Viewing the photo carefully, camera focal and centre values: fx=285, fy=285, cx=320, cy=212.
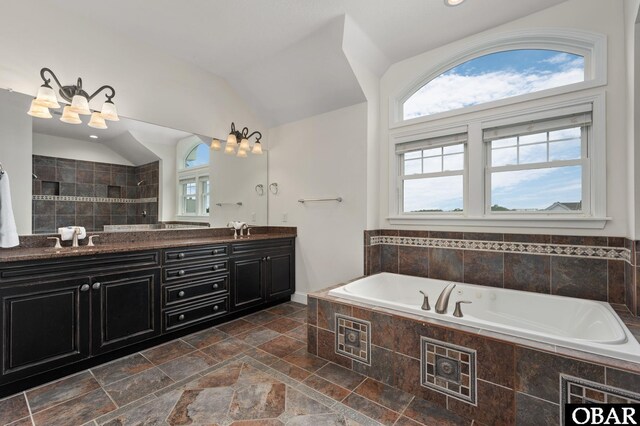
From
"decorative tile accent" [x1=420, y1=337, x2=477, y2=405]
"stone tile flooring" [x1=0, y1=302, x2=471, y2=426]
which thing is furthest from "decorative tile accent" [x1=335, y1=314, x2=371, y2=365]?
"decorative tile accent" [x1=420, y1=337, x2=477, y2=405]

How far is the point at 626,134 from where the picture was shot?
211 cm

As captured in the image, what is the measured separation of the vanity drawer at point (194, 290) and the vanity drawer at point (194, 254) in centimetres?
22

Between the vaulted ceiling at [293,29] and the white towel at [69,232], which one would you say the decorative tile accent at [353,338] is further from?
the vaulted ceiling at [293,29]

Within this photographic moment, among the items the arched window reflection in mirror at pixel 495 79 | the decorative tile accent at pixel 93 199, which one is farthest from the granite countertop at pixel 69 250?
the arched window reflection in mirror at pixel 495 79

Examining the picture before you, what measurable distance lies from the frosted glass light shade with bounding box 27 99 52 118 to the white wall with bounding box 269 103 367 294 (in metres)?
2.37

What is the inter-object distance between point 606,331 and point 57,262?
3524mm

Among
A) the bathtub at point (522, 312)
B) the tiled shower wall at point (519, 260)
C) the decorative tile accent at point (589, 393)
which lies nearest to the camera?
the decorative tile accent at point (589, 393)

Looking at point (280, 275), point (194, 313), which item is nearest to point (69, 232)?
point (194, 313)

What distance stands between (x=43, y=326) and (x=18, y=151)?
1322 mm

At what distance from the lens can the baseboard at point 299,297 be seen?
3.72m

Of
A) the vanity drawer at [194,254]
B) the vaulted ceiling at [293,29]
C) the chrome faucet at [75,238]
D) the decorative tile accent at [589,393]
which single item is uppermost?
the vaulted ceiling at [293,29]

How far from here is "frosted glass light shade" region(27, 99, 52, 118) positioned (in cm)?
208

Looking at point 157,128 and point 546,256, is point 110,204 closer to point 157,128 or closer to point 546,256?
point 157,128

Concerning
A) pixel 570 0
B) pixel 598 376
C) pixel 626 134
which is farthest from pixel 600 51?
pixel 598 376
